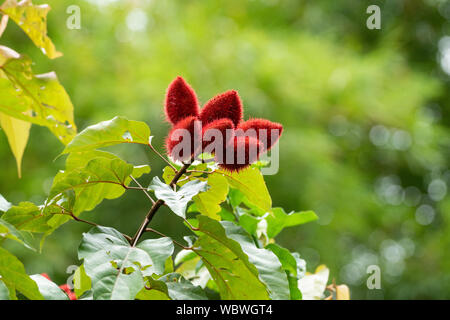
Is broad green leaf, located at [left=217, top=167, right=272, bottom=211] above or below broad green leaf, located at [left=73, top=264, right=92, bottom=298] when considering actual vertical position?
above

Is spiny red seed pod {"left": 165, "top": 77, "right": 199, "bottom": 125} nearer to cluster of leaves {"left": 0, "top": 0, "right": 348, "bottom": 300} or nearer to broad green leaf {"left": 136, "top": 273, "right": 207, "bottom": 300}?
cluster of leaves {"left": 0, "top": 0, "right": 348, "bottom": 300}

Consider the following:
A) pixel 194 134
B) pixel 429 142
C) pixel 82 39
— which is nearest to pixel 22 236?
pixel 194 134

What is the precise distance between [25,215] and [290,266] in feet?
0.87

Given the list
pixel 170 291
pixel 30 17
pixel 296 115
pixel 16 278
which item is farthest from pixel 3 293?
pixel 296 115

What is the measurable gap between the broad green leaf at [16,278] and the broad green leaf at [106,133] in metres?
0.11

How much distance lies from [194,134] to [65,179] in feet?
0.39

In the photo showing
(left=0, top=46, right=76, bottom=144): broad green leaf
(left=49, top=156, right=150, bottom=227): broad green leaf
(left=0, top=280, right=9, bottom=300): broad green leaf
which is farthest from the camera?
(left=0, top=46, right=76, bottom=144): broad green leaf

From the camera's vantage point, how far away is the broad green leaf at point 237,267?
0.40m

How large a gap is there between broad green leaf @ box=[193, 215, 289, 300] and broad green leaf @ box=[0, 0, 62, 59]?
0.32 m

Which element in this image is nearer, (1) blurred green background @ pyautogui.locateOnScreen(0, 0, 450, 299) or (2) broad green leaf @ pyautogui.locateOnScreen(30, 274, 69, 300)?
(2) broad green leaf @ pyautogui.locateOnScreen(30, 274, 69, 300)

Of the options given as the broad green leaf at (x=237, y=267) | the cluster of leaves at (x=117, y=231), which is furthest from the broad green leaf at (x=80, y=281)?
the broad green leaf at (x=237, y=267)

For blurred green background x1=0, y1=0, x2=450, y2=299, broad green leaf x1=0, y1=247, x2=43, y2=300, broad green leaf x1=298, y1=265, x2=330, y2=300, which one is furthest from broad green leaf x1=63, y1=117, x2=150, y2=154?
blurred green background x1=0, y1=0, x2=450, y2=299

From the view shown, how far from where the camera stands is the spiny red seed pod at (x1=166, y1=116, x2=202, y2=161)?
0.43 metres
